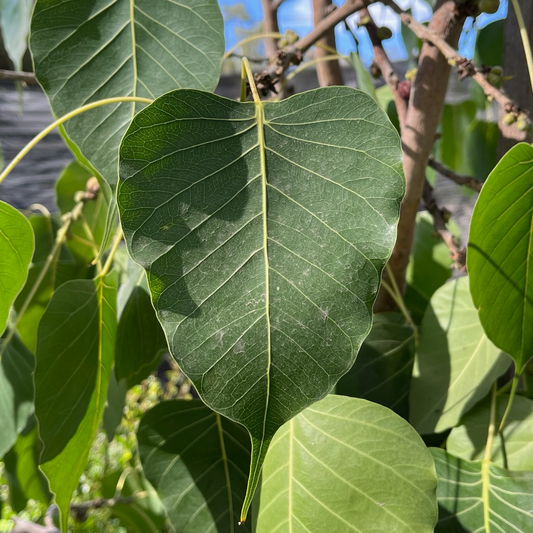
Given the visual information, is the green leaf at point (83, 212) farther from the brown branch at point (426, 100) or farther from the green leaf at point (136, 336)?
the brown branch at point (426, 100)

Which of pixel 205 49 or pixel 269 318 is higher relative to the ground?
pixel 205 49

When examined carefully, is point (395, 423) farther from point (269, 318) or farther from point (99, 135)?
point (99, 135)

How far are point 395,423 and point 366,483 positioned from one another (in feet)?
0.13

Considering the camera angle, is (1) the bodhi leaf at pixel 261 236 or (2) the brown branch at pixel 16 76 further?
(2) the brown branch at pixel 16 76

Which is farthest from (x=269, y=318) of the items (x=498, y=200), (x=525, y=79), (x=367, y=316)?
(x=525, y=79)

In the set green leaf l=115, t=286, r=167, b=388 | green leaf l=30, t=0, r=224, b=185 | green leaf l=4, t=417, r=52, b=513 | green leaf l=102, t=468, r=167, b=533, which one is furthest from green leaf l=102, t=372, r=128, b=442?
green leaf l=102, t=468, r=167, b=533

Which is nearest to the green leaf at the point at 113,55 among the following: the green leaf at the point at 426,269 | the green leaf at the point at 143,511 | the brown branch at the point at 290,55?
the brown branch at the point at 290,55

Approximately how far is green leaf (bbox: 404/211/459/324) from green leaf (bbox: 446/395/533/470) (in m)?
0.23

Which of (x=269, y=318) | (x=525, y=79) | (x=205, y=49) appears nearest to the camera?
(x=269, y=318)

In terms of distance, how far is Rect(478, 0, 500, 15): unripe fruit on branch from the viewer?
381 mm

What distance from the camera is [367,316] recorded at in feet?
0.75

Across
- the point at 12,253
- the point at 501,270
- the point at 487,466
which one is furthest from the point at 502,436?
the point at 12,253

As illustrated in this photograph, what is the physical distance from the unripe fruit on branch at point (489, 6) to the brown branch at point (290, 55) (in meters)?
0.10

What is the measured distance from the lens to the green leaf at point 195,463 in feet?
1.27
